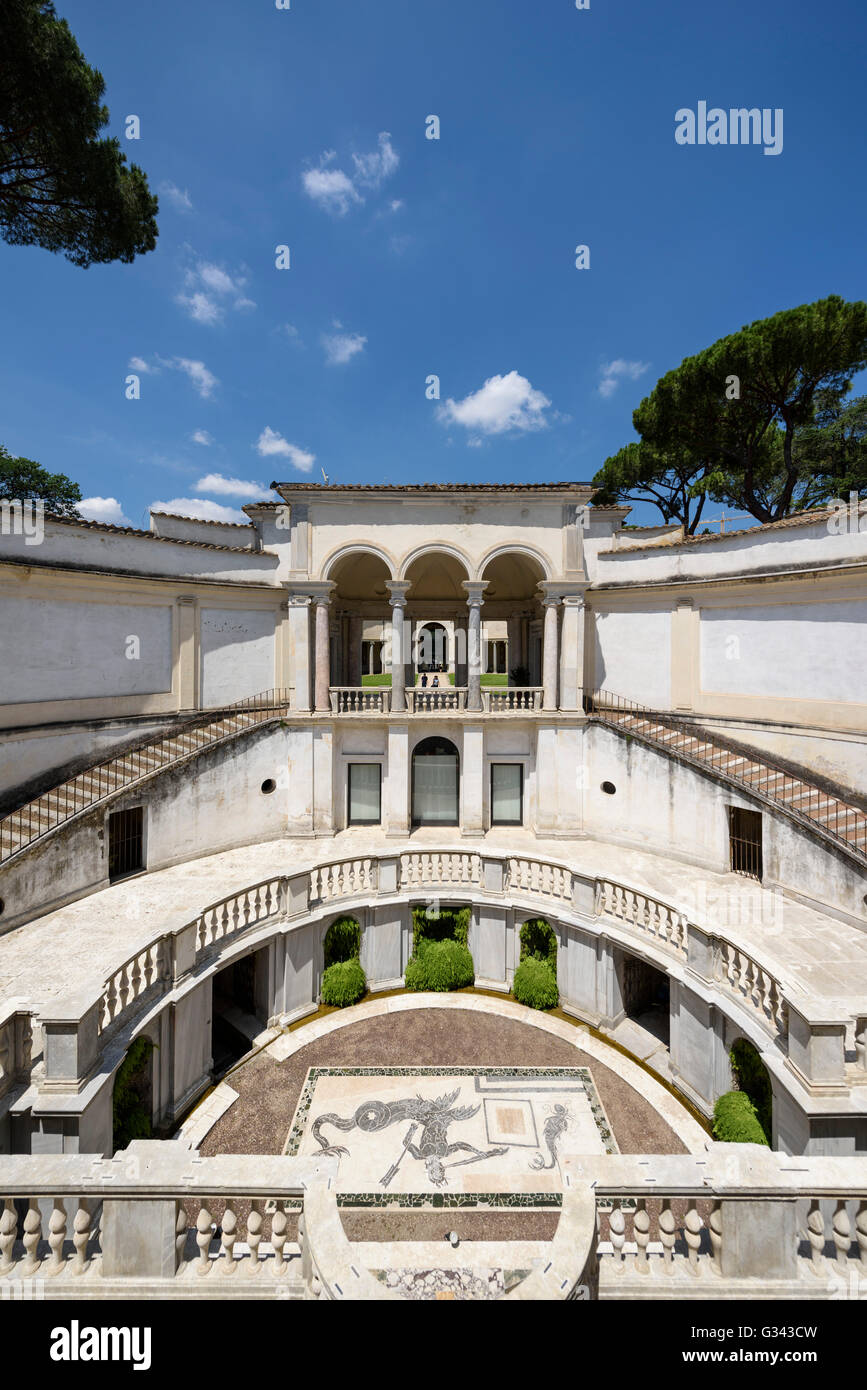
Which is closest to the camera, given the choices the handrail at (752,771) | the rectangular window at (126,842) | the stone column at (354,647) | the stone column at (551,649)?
the handrail at (752,771)

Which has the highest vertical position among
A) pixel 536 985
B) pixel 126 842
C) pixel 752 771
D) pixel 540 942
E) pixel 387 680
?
pixel 387 680

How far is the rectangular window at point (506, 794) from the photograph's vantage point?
2255 centimetres

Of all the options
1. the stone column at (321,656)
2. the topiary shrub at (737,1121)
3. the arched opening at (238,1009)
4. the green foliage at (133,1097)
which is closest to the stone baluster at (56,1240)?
the green foliage at (133,1097)

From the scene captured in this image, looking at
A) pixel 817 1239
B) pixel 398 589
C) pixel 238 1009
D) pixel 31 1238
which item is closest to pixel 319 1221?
pixel 31 1238

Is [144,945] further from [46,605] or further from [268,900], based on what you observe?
[46,605]

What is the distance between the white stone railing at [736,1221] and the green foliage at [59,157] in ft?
89.7

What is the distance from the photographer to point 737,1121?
9.99 metres

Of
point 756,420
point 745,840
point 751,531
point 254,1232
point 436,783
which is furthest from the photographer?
point 756,420

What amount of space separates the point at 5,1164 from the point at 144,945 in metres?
5.29

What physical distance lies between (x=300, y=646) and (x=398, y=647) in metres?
4.15

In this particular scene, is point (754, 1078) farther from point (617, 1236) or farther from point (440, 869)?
point (440, 869)

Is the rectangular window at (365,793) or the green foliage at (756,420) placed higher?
the green foliage at (756,420)

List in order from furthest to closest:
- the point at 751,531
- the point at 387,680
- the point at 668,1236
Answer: the point at 387,680 → the point at 751,531 → the point at 668,1236

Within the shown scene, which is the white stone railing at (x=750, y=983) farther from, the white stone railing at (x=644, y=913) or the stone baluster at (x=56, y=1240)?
the stone baluster at (x=56, y=1240)
